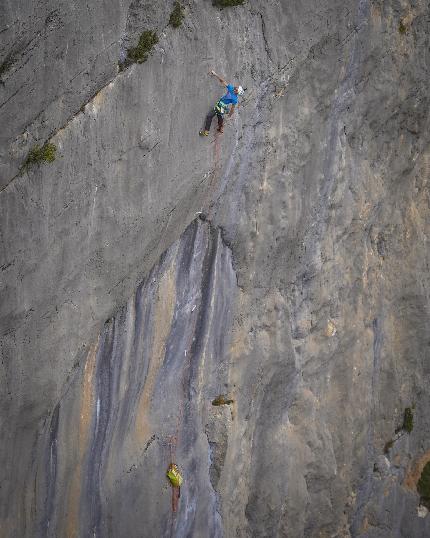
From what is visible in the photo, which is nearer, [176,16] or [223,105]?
[176,16]

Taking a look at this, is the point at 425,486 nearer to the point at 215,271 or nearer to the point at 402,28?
the point at 215,271

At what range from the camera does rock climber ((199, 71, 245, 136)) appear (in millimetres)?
16453

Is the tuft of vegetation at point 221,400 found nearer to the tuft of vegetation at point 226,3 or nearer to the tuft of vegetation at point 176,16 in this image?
the tuft of vegetation at point 176,16

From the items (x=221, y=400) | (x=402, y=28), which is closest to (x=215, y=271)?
(x=221, y=400)

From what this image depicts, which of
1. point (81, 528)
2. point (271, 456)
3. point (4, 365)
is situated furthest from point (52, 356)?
point (271, 456)

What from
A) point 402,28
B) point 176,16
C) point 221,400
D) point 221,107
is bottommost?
point 221,400

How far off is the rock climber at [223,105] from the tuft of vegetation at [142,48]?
5.96 ft

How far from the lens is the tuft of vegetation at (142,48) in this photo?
49.1 ft

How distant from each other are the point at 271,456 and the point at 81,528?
6.79 meters

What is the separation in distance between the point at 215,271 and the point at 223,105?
4232 mm

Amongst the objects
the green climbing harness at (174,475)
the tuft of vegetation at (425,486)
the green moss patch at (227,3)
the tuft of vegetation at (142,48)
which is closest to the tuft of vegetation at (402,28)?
the green moss patch at (227,3)

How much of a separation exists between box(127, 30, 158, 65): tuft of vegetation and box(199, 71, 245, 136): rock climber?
5.96 ft

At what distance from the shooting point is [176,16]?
15.6 meters

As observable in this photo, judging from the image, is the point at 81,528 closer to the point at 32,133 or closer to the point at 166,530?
the point at 166,530
